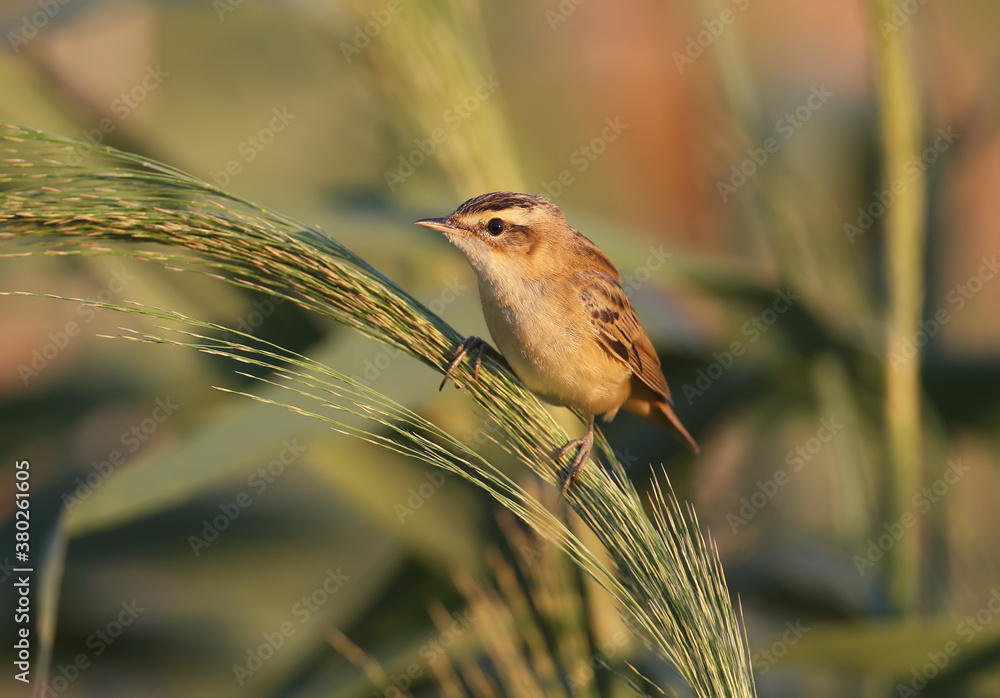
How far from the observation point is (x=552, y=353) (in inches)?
87.9

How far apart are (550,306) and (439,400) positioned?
789 millimetres

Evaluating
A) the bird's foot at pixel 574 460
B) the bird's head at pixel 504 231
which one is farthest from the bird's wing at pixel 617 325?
the bird's foot at pixel 574 460

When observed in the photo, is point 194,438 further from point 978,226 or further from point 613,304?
point 978,226

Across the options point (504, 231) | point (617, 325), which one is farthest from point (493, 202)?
point (617, 325)

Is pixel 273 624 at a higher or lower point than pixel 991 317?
lower

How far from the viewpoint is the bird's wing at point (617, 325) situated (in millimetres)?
2389

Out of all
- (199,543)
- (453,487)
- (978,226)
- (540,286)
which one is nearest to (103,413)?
(199,543)

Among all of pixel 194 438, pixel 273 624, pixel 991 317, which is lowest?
pixel 273 624

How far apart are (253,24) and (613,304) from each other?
9.57 feet

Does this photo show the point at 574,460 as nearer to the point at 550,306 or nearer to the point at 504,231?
the point at 550,306

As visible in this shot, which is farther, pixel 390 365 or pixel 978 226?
pixel 978 226

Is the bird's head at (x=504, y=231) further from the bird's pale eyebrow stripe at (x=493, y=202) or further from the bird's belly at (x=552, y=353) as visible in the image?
the bird's belly at (x=552, y=353)

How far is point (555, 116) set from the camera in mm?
5641

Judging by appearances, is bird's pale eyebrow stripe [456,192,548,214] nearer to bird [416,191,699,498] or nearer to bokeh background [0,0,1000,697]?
bird [416,191,699,498]
